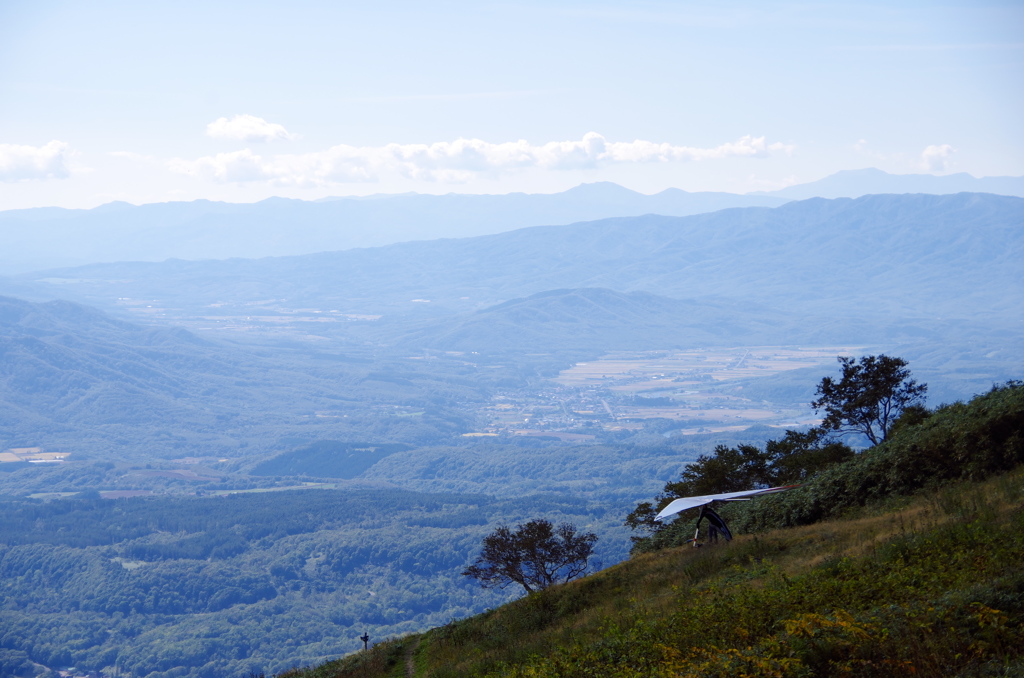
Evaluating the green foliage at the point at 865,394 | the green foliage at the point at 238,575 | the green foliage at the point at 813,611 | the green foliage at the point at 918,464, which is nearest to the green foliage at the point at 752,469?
the green foliage at the point at 865,394

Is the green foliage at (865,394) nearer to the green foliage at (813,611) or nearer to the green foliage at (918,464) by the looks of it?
the green foliage at (918,464)

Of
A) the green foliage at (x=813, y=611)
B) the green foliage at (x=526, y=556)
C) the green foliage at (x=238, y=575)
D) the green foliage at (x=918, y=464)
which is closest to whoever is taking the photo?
the green foliage at (x=813, y=611)

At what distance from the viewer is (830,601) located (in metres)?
9.58

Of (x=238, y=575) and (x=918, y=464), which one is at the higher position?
(x=918, y=464)

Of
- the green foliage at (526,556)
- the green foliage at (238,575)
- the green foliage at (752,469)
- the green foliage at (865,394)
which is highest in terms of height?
→ the green foliage at (865,394)

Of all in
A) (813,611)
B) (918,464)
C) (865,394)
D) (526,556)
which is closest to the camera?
(813,611)

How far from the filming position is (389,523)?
138 m

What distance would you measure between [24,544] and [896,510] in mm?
149768

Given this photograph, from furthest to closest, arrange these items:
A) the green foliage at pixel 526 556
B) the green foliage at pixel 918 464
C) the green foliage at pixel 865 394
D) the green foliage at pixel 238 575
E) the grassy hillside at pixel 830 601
A: the green foliage at pixel 238 575 → the green foliage at pixel 865 394 → the green foliage at pixel 526 556 → the green foliage at pixel 918 464 → the grassy hillside at pixel 830 601

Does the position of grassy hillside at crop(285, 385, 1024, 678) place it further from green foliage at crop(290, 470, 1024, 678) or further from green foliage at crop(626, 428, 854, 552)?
green foliage at crop(626, 428, 854, 552)

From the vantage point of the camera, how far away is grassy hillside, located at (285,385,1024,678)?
779 centimetres

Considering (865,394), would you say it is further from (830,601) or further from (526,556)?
(830,601)

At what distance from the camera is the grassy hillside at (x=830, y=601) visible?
25.6 ft

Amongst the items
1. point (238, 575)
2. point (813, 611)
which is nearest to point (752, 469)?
point (813, 611)
